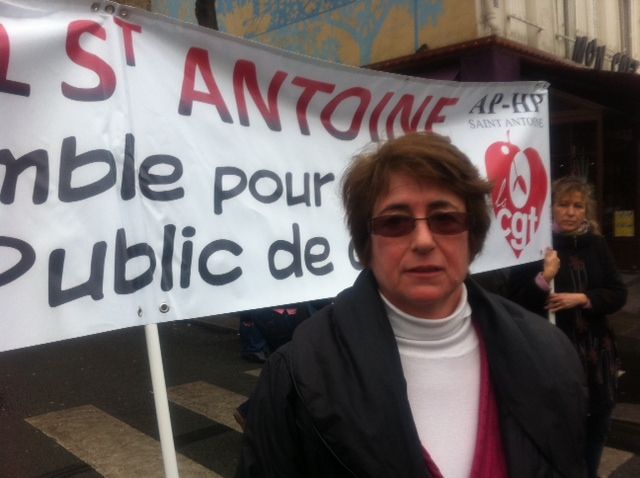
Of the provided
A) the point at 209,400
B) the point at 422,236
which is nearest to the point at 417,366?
the point at 422,236

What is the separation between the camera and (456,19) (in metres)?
9.49

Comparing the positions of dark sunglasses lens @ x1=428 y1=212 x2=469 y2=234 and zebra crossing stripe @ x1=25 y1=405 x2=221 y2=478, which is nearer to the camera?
dark sunglasses lens @ x1=428 y1=212 x2=469 y2=234

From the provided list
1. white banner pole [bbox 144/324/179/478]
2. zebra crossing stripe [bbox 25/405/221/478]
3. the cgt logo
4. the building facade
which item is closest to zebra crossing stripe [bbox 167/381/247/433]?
zebra crossing stripe [bbox 25/405/221/478]

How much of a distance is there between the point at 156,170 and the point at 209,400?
421 cm

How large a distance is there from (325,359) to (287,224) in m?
1.16

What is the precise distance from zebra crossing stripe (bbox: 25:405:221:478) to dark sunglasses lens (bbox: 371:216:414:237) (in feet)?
10.5

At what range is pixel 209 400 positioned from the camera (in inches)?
232

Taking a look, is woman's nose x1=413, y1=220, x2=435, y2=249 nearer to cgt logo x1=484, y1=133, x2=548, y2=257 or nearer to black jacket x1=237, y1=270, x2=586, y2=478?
black jacket x1=237, y1=270, x2=586, y2=478

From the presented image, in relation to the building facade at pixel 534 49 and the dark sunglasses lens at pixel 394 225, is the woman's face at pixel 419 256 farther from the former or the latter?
the building facade at pixel 534 49

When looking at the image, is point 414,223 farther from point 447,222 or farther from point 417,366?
point 417,366

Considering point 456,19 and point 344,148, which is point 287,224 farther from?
point 456,19

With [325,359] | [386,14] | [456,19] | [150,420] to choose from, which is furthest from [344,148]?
[386,14]

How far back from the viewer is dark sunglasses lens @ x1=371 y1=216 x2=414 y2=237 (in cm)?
157

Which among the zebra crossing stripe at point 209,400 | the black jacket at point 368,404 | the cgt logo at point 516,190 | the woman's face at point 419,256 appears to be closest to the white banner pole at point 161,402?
the black jacket at point 368,404
